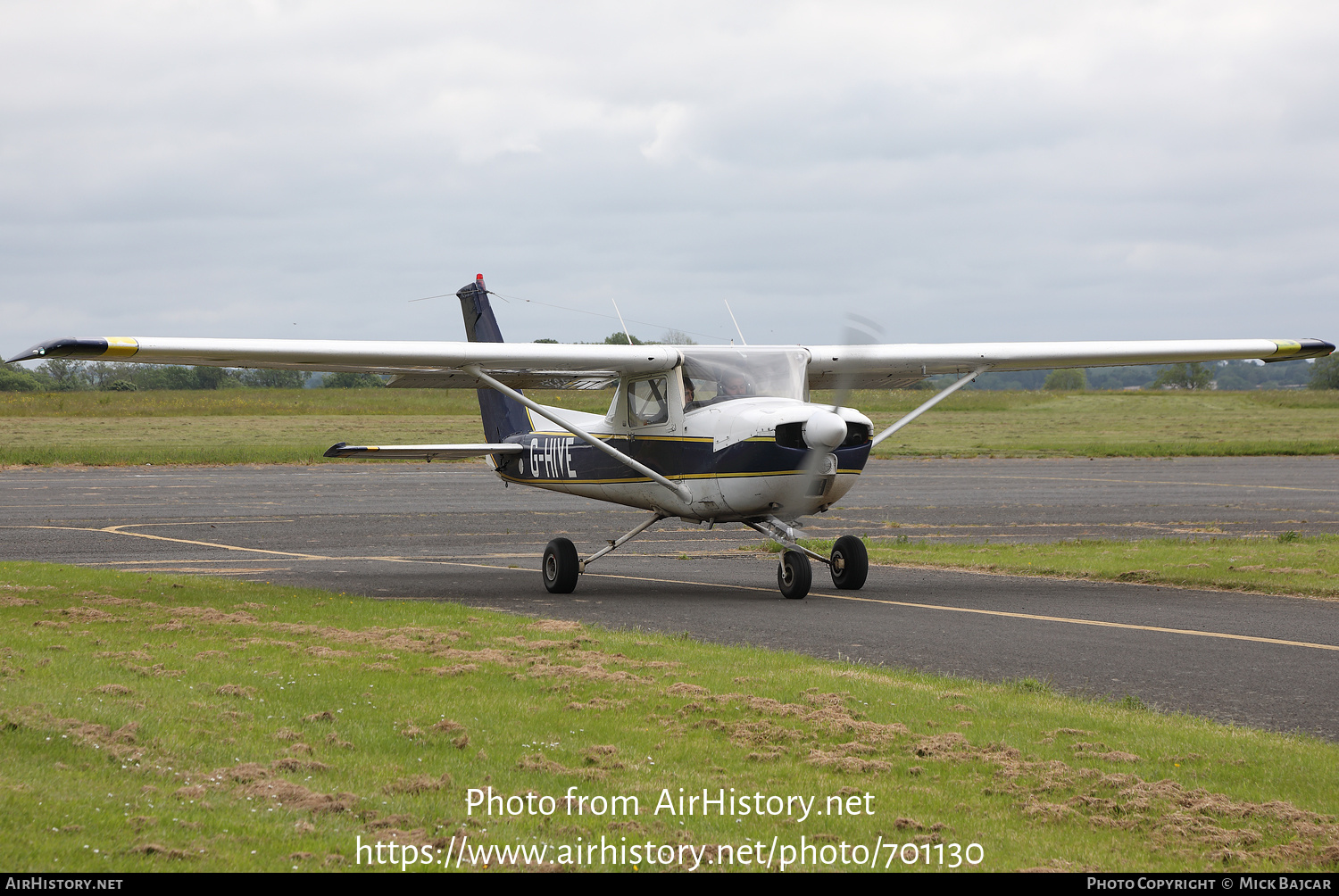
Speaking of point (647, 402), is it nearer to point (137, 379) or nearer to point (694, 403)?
point (694, 403)

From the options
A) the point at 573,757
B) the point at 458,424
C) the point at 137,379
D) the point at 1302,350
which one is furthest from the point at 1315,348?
the point at 137,379

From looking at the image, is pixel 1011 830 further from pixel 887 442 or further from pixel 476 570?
pixel 887 442

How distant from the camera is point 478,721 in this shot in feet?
23.1

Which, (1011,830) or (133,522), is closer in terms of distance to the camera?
(1011,830)

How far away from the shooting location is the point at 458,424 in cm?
6712

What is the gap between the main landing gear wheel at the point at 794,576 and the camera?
14.1 metres

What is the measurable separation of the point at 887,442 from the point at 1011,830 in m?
54.9

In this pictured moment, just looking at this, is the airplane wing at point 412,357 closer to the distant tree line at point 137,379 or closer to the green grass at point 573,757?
the green grass at point 573,757

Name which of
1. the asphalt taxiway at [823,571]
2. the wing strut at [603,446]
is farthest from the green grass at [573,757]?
the wing strut at [603,446]

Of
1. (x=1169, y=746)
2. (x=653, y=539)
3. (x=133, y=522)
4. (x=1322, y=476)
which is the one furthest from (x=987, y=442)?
(x=1169, y=746)

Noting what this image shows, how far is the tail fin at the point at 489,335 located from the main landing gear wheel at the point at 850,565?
603 cm

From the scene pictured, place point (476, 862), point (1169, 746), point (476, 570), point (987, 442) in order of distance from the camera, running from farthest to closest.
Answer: point (987, 442), point (476, 570), point (1169, 746), point (476, 862)

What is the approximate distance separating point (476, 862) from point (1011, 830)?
225 centimetres

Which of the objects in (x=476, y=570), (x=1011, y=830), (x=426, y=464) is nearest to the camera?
(x=1011, y=830)
